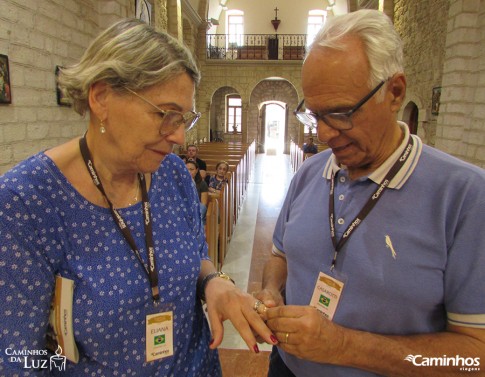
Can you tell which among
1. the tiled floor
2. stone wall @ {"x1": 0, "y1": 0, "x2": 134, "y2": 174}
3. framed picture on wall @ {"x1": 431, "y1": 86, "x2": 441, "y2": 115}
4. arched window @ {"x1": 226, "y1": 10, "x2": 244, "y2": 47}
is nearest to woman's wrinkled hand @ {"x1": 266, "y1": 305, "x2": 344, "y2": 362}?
the tiled floor

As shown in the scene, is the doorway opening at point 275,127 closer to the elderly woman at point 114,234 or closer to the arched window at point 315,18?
the arched window at point 315,18

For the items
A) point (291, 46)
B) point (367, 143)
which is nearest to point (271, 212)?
point (367, 143)

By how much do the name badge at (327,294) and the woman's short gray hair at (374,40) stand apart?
0.60 meters

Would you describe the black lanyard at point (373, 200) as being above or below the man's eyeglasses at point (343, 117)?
below

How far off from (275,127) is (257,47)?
288 inches

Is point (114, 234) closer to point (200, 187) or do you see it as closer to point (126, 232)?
point (126, 232)

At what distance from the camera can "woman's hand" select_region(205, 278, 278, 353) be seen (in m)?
1.06

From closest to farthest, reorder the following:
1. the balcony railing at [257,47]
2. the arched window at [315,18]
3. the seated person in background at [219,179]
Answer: the seated person in background at [219,179] < the balcony railing at [257,47] < the arched window at [315,18]

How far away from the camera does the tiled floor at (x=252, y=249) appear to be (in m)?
2.59

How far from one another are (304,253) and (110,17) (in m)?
4.49

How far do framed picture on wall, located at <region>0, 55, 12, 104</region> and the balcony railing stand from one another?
13594 millimetres

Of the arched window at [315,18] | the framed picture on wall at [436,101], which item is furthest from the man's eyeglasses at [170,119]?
the arched window at [315,18]

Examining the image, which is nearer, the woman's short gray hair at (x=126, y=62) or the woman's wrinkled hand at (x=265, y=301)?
the woman's short gray hair at (x=126, y=62)

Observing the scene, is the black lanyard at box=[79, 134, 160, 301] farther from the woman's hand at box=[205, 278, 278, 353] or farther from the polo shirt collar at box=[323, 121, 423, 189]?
the polo shirt collar at box=[323, 121, 423, 189]
